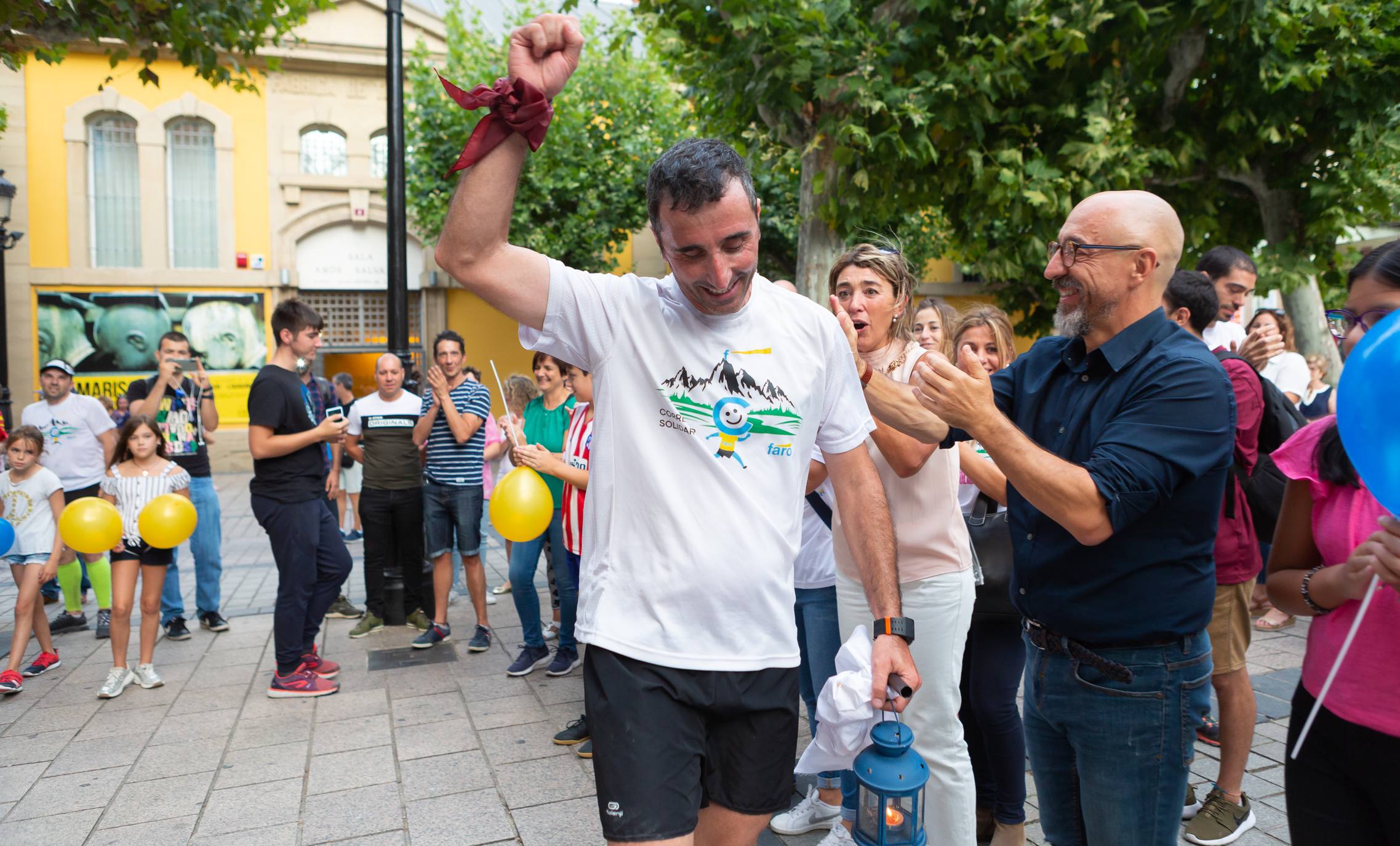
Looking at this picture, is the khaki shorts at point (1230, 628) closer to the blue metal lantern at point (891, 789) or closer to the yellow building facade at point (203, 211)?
the blue metal lantern at point (891, 789)

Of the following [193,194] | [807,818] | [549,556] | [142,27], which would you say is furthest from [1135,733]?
[193,194]

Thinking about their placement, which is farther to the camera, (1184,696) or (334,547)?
(334,547)

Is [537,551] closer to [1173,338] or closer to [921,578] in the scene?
[921,578]

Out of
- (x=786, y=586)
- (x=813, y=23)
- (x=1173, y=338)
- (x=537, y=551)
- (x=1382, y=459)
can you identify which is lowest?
(x=537, y=551)

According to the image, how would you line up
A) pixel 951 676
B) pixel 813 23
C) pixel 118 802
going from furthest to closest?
pixel 813 23 < pixel 118 802 < pixel 951 676

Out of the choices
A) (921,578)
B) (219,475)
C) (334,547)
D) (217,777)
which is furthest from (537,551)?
(219,475)

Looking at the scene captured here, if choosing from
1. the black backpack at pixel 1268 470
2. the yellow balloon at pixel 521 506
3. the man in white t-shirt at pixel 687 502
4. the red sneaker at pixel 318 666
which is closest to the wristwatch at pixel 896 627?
the man in white t-shirt at pixel 687 502

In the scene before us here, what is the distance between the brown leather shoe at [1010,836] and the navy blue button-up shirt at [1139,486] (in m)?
1.33

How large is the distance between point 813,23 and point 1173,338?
17.3 ft

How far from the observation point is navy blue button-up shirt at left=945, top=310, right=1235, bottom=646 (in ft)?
6.62

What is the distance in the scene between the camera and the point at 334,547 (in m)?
5.62

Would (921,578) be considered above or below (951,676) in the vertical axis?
above

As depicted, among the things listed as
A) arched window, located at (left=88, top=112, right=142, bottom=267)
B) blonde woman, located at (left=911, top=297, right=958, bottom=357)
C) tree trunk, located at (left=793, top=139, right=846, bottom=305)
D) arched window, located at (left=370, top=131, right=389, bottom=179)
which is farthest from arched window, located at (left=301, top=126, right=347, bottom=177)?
blonde woman, located at (left=911, top=297, right=958, bottom=357)

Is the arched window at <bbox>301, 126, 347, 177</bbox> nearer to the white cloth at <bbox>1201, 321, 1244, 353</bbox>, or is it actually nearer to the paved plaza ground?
the paved plaza ground
